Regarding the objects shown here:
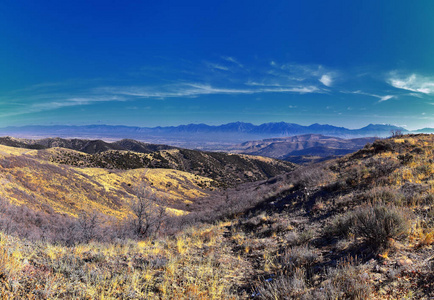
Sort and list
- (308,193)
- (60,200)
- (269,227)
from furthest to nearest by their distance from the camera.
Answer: (60,200)
(308,193)
(269,227)

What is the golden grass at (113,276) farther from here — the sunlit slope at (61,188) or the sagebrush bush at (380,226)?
the sunlit slope at (61,188)

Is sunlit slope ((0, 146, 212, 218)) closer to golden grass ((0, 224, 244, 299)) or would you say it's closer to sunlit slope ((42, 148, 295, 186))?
golden grass ((0, 224, 244, 299))

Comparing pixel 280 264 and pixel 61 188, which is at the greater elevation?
pixel 280 264

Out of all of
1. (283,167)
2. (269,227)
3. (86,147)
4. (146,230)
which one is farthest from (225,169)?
(86,147)

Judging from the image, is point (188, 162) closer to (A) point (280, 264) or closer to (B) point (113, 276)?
(B) point (113, 276)

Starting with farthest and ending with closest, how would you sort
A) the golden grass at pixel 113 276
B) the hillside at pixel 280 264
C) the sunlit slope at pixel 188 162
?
the sunlit slope at pixel 188 162 → the golden grass at pixel 113 276 → the hillside at pixel 280 264

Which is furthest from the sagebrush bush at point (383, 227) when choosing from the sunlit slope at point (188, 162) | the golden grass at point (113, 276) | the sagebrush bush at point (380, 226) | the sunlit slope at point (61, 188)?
the sunlit slope at point (188, 162)

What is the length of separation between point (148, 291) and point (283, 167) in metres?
153

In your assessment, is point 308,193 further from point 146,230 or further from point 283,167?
point 283,167

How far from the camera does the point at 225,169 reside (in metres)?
121

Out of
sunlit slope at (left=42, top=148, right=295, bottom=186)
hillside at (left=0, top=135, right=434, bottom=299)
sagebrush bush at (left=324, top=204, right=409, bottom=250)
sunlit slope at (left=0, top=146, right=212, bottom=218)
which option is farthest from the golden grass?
sunlit slope at (left=42, top=148, right=295, bottom=186)

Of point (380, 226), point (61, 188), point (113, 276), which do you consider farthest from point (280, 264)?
point (61, 188)

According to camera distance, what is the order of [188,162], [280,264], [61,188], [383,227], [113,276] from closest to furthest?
[383,227]
[113,276]
[280,264]
[61,188]
[188,162]

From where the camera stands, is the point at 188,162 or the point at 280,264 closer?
the point at 280,264
